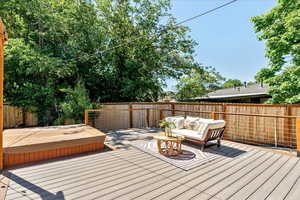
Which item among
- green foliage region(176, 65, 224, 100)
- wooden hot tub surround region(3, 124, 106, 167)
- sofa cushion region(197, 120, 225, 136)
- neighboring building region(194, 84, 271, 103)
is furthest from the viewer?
green foliage region(176, 65, 224, 100)

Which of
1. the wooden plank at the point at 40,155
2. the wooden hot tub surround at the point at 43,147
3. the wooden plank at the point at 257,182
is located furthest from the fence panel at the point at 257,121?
the wooden plank at the point at 40,155

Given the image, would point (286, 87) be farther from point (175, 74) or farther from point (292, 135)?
point (175, 74)

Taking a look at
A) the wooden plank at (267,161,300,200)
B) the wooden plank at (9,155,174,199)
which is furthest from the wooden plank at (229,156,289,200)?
the wooden plank at (9,155,174,199)

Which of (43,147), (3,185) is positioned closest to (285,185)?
(3,185)

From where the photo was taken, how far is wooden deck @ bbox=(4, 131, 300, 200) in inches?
90.1

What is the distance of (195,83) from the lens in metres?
11.9

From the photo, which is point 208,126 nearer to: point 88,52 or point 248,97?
point 88,52

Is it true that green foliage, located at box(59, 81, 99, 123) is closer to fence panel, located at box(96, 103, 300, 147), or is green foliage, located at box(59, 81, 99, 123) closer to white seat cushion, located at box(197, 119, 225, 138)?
fence panel, located at box(96, 103, 300, 147)

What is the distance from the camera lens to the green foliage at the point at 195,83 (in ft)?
39.0

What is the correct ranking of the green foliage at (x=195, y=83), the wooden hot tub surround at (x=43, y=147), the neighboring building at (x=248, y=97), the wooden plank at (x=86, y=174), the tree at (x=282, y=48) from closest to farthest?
the wooden plank at (x=86, y=174) < the wooden hot tub surround at (x=43, y=147) < the tree at (x=282, y=48) < the neighboring building at (x=248, y=97) < the green foliage at (x=195, y=83)

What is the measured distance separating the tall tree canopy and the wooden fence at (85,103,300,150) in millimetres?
1749

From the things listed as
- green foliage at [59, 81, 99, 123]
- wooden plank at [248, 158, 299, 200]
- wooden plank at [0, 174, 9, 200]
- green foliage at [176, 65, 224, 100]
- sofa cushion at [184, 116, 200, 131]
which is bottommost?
wooden plank at [248, 158, 299, 200]

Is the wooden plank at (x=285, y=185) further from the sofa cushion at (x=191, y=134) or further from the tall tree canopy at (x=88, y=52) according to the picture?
the tall tree canopy at (x=88, y=52)

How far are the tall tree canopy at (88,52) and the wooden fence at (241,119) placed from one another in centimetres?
175
